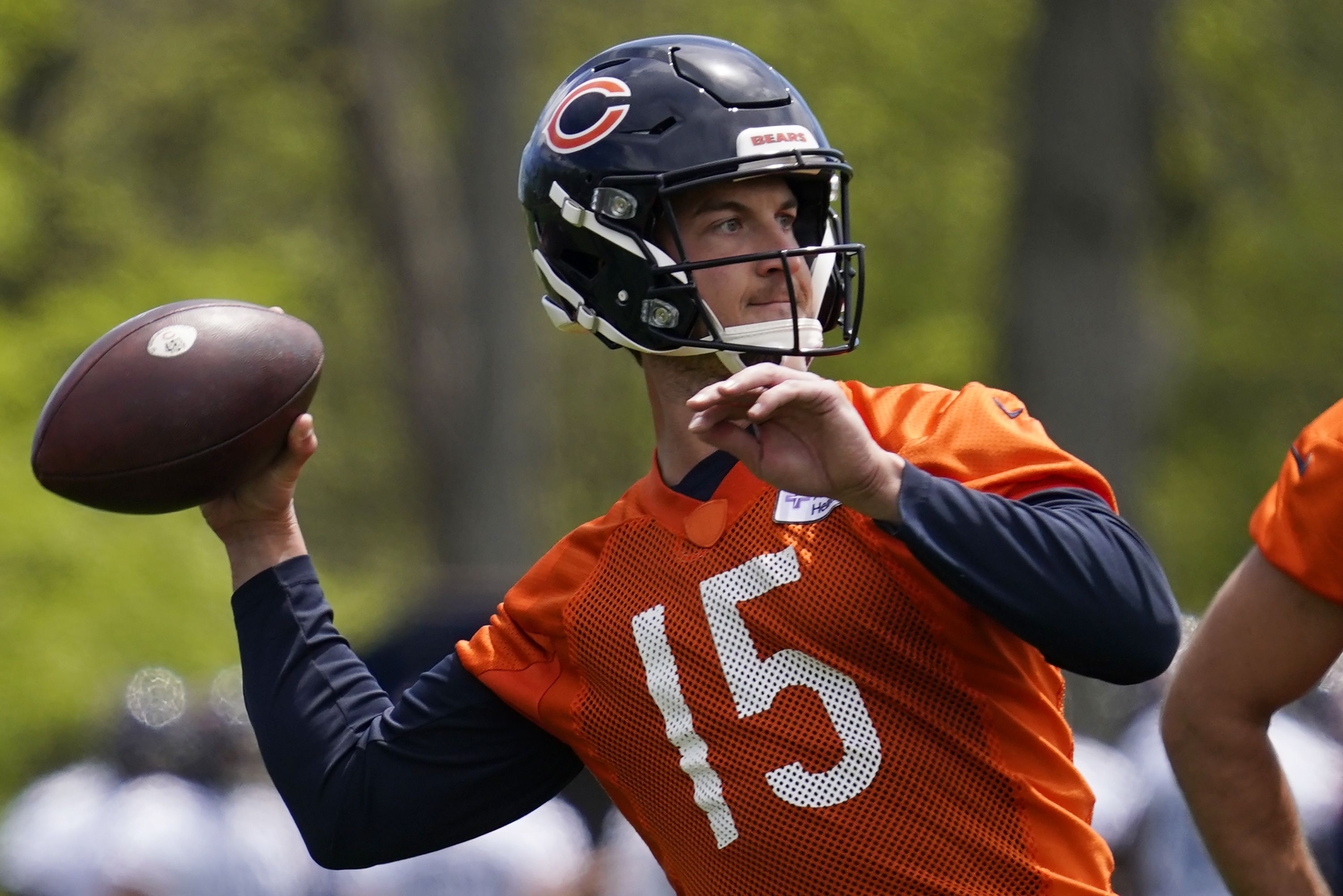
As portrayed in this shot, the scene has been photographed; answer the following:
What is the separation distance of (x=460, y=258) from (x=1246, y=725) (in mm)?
13126

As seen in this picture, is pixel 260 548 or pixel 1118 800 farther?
pixel 1118 800

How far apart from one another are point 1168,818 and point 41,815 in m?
4.04

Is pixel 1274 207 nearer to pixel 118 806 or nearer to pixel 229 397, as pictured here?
pixel 118 806

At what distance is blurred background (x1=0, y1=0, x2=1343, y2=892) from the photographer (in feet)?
32.8

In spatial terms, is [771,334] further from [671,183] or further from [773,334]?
[671,183]

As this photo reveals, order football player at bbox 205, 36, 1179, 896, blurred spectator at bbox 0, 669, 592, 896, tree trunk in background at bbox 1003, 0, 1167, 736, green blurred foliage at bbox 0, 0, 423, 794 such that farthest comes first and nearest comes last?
tree trunk in background at bbox 1003, 0, 1167, 736 → green blurred foliage at bbox 0, 0, 423, 794 → blurred spectator at bbox 0, 669, 592, 896 → football player at bbox 205, 36, 1179, 896

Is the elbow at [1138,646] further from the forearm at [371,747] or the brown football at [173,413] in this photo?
the brown football at [173,413]

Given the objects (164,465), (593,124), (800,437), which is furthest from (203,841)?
(800,437)

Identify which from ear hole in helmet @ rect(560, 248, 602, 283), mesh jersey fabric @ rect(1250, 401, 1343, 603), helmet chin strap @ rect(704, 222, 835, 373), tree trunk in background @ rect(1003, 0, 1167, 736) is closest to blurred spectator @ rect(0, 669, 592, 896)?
ear hole in helmet @ rect(560, 248, 602, 283)

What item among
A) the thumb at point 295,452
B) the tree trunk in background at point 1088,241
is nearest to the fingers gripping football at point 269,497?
the thumb at point 295,452

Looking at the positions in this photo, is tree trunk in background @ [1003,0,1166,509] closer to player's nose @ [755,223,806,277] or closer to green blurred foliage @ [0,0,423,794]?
green blurred foliage @ [0,0,423,794]

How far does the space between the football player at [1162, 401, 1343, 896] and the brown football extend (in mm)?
1568

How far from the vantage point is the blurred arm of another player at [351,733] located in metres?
3.10

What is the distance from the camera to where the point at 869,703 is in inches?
105
